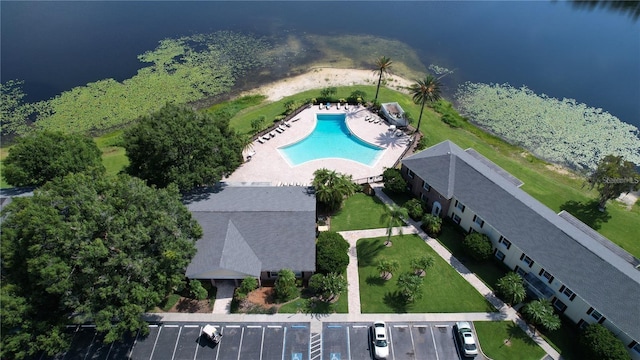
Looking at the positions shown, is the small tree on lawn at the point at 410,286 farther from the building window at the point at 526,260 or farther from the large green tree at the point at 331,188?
the large green tree at the point at 331,188

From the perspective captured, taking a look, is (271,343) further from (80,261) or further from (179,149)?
(179,149)

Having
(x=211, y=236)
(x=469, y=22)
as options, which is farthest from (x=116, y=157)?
(x=469, y=22)

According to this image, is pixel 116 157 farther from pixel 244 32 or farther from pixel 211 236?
pixel 244 32

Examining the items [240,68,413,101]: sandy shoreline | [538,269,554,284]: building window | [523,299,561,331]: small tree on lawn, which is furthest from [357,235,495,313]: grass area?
[240,68,413,101]: sandy shoreline

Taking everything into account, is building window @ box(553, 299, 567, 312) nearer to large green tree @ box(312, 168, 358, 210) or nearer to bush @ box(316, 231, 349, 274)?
bush @ box(316, 231, 349, 274)

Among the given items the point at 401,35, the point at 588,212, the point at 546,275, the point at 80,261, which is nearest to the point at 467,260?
the point at 546,275

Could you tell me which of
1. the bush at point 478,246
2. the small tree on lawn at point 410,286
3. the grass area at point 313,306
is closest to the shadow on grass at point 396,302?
the small tree on lawn at point 410,286
